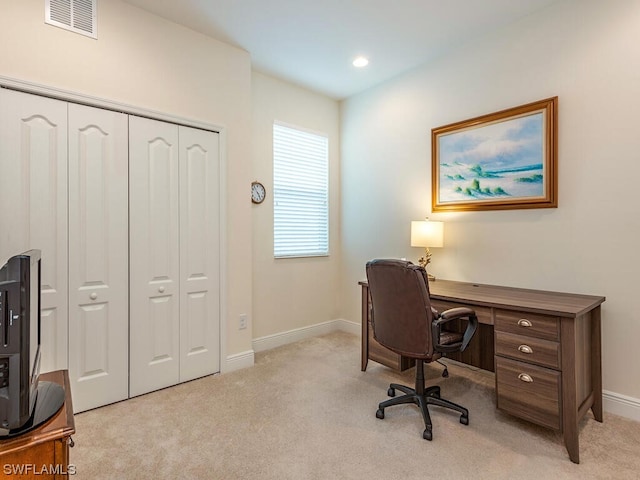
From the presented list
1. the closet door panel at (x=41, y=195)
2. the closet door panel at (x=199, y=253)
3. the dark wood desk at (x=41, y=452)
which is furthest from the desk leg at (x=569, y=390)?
the closet door panel at (x=41, y=195)

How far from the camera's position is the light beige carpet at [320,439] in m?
1.77

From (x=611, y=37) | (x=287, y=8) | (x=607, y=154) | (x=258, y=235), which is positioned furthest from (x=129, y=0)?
(x=607, y=154)

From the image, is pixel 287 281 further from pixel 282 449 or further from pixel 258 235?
pixel 282 449

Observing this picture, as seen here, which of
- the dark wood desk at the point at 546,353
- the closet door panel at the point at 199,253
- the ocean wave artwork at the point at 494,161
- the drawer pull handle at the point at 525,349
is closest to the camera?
the dark wood desk at the point at 546,353

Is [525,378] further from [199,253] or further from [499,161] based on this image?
[199,253]

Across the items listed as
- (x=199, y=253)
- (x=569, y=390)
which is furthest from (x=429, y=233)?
(x=199, y=253)

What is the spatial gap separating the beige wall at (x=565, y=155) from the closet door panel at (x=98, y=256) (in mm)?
2542

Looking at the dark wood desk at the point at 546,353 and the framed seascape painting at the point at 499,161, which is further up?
the framed seascape painting at the point at 499,161

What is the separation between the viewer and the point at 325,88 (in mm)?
3928

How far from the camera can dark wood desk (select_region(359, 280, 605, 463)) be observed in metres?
1.88

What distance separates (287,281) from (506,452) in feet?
8.08

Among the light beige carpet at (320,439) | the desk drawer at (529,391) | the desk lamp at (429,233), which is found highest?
the desk lamp at (429,233)

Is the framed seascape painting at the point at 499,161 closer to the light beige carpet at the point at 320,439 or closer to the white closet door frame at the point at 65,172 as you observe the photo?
the light beige carpet at the point at 320,439

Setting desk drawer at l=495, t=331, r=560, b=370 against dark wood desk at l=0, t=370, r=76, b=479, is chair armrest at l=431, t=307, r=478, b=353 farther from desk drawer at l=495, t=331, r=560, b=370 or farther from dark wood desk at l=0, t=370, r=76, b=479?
dark wood desk at l=0, t=370, r=76, b=479
